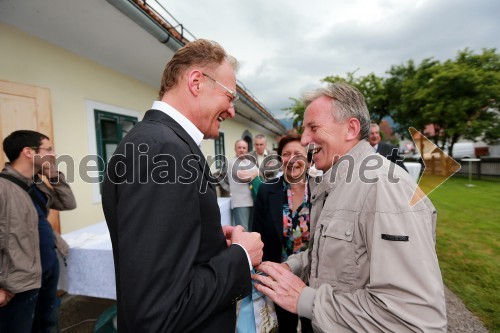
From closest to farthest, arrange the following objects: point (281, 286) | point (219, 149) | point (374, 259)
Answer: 1. point (374, 259)
2. point (281, 286)
3. point (219, 149)

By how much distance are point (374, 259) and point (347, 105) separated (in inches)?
34.6

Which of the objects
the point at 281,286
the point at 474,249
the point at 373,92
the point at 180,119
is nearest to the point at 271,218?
the point at 281,286

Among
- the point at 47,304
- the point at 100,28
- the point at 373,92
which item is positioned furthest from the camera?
the point at 373,92

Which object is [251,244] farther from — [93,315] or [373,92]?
[373,92]

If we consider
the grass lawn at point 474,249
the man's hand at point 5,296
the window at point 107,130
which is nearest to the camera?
the man's hand at point 5,296

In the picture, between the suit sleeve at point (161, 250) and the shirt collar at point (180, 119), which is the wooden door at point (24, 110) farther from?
the suit sleeve at point (161, 250)

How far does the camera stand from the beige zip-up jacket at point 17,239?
185cm

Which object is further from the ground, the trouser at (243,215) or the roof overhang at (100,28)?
the roof overhang at (100,28)

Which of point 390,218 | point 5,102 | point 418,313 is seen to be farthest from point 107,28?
point 418,313

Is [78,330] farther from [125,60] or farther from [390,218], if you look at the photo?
[125,60]

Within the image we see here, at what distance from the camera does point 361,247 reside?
1123mm

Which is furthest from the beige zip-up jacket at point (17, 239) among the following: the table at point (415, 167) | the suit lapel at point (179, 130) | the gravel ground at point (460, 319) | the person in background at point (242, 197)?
the gravel ground at point (460, 319)

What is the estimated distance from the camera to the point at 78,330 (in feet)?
9.73

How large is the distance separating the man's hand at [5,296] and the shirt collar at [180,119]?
1.98 metres
